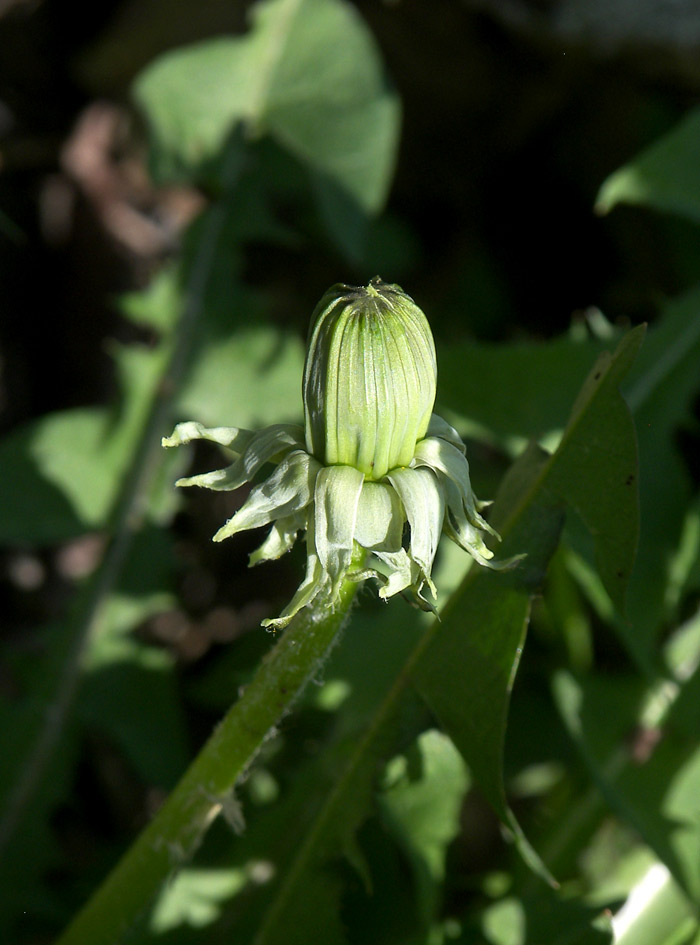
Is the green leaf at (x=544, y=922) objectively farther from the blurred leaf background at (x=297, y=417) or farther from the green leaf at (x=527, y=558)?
the green leaf at (x=527, y=558)

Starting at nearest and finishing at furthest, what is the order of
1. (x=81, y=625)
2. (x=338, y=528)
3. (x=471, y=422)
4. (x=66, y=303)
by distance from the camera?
(x=338, y=528) → (x=471, y=422) → (x=81, y=625) → (x=66, y=303)

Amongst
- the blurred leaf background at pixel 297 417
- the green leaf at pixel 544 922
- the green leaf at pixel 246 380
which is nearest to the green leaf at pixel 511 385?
the blurred leaf background at pixel 297 417

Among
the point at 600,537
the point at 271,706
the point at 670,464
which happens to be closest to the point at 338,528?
the point at 271,706

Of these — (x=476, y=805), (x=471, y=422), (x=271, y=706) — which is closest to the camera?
(x=271, y=706)

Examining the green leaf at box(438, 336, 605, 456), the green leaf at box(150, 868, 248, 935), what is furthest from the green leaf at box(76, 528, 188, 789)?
the green leaf at box(438, 336, 605, 456)

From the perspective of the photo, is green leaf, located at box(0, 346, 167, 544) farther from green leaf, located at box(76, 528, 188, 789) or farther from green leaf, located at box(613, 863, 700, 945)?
green leaf, located at box(613, 863, 700, 945)

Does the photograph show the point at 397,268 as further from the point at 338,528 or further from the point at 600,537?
the point at 338,528

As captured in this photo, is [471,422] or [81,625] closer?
[471,422]
